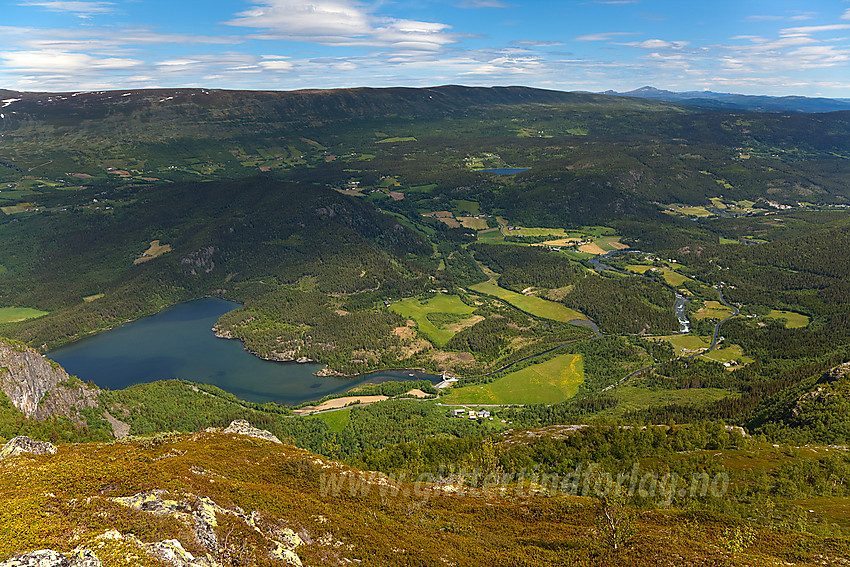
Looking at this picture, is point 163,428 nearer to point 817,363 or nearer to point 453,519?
point 453,519

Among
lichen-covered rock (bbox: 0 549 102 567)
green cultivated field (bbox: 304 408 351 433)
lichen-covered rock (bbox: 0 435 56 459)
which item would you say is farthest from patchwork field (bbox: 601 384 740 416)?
lichen-covered rock (bbox: 0 549 102 567)

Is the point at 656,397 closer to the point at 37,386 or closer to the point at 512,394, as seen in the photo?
the point at 512,394

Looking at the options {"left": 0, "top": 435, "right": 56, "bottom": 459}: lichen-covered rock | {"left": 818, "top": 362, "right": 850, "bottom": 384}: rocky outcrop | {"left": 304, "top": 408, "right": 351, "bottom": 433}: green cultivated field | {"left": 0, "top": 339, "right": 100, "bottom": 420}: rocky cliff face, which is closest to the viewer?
{"left": 0, "top": 435, "right": 56, "bottom": 459}: lichen-covered rock

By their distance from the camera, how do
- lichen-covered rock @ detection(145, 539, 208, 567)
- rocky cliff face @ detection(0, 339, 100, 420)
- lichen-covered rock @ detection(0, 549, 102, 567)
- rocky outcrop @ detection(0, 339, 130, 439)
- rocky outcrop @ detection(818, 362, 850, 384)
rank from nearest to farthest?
lichen-covered rock @ detection(0, 549, 102, 567) < lichen-covered rock @ detection(145, 539, 208, 567) < rocky cliff face @ detection(0, 339, 100, 420) < rocky outcrop @ detection(0, 339, 130, 439) < rocky outcrop @ detection(818, 362, 850, 384)

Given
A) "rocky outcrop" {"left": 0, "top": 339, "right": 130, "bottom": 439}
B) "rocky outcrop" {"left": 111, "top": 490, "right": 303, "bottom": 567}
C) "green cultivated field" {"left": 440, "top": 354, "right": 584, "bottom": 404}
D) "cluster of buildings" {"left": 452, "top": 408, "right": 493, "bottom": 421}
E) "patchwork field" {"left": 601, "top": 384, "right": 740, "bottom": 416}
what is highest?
"rocky outcrop" {"left": 111, "top": 490, "right": 303, "bottom": 567}

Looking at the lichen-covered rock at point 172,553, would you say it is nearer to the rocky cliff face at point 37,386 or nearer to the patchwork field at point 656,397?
the rocky cliff face at point 37,386

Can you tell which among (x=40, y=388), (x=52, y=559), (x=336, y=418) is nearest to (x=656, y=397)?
(x=336, y=418)

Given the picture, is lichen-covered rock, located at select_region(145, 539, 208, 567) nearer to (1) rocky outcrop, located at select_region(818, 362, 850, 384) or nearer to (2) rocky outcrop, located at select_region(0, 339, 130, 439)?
(2) rocky outcrop, located at select_region(0, 339, 130, 439)

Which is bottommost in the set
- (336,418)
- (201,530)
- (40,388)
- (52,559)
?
(336,418)
